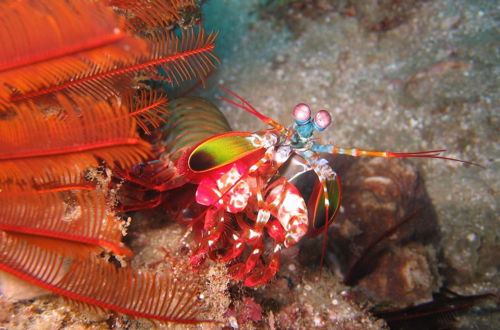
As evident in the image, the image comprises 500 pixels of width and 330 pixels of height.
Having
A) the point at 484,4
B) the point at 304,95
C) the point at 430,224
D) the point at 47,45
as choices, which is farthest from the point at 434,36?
the point at 47,45

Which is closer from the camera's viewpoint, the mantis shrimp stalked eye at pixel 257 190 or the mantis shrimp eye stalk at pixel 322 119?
the mantis shrimp stalked eye at pixel 257 190

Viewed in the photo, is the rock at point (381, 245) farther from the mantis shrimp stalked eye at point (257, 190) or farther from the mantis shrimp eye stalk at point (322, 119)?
the mantis shrimp eye stalk at point (322, 119)

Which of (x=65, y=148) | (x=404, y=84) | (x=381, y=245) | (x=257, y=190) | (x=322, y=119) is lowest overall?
(x=381, y=245)

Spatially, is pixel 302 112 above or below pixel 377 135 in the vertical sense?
above

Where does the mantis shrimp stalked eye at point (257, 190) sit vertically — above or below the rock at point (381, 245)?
above

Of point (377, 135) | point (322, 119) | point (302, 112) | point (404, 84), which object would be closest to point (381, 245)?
point (377, 135)

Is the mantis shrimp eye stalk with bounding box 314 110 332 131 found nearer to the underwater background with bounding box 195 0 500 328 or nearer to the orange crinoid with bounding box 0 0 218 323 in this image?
the orange crinoid with bounding box 0 0 218 323

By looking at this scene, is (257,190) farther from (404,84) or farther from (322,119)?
(404,84)

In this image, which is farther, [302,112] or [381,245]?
[381,245]

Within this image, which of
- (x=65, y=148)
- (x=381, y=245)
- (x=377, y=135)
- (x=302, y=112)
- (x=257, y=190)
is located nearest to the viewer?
(x=65, y=148)

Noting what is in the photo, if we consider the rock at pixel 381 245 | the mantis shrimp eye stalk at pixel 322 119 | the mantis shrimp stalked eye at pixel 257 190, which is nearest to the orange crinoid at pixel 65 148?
the mantis shrimp stalked eye at pixel 257 190

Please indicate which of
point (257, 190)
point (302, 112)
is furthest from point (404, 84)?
point (257, 190)

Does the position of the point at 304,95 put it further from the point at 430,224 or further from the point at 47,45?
the point at 47,45

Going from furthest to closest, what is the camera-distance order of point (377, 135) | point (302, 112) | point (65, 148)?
point (377, 135), point (302, 112), point (65, 148)
